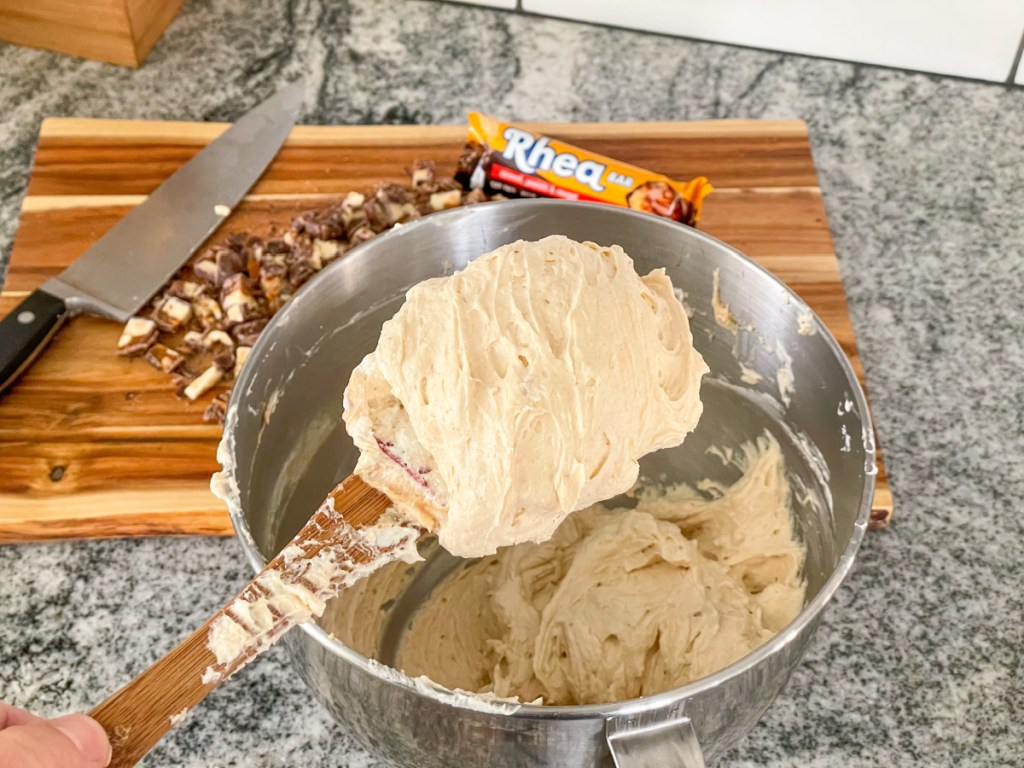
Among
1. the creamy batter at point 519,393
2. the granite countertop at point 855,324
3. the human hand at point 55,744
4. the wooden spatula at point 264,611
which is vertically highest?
the creamy batter at point 519,393

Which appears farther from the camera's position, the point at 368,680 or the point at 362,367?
the point at 362,367

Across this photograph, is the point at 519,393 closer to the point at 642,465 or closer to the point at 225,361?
the point at 642,465

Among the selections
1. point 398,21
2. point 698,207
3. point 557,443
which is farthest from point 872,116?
point 557,443

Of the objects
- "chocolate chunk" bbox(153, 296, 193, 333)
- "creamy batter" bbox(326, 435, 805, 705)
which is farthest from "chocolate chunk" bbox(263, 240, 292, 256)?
"creamy batter" bbox(326, 435, 805, 705)

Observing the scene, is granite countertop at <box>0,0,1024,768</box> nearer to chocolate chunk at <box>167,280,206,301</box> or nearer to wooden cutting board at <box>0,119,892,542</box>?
wooden cutting board at <box>0,119,892,542</box>

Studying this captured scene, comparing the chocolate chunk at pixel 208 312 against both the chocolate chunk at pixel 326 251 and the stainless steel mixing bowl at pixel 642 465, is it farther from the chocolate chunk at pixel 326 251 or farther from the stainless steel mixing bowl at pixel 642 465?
the stainless steel mixing bowl at pixel 642 465

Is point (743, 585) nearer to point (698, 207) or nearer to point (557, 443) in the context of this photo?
point (557, 443)

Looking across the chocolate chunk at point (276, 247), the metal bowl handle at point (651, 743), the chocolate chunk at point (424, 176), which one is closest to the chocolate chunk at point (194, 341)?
the chocolate chunk at point (276, 247)
